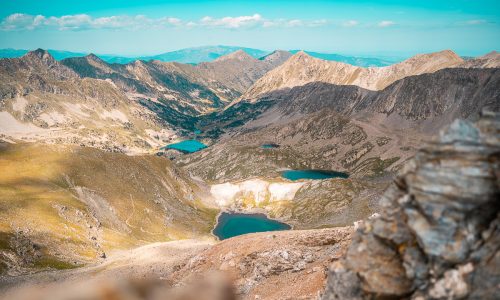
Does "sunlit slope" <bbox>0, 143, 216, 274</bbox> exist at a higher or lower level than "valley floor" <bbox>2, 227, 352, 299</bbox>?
lower

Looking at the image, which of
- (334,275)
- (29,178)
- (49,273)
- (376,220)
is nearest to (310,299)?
(334,275)

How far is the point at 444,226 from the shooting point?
19.4m

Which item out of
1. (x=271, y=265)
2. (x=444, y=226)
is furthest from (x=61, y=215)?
(x=444, y=226)

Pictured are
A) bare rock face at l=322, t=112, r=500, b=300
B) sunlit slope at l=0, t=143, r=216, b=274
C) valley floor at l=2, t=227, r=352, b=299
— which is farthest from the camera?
sunlit slope at l=0, t=143, r=216, b=274

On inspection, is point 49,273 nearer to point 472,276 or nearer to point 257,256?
point 257,256

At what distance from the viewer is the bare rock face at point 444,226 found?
18719 mm

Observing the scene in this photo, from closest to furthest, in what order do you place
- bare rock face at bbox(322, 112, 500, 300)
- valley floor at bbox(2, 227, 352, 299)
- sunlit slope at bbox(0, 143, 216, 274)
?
bare rock face at bbox(322, 112, 500, 300), valley floor at bbox(2, 227, 352, 299), sunlit slope at bbox(0, 143, 216, 274)

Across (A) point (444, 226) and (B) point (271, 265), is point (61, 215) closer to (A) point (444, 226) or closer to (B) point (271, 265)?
(B) point (271, 265)

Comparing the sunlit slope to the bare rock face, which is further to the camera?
the sunlit slope

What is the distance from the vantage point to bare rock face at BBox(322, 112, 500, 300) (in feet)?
61.4

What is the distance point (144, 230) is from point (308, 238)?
445 feet

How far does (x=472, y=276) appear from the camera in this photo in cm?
1844

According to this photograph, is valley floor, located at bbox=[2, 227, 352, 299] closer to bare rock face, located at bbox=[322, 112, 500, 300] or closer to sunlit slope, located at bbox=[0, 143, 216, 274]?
bare rock face, located at bbox=[322, 112, 500, 300]

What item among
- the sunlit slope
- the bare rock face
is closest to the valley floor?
the bare rock face
